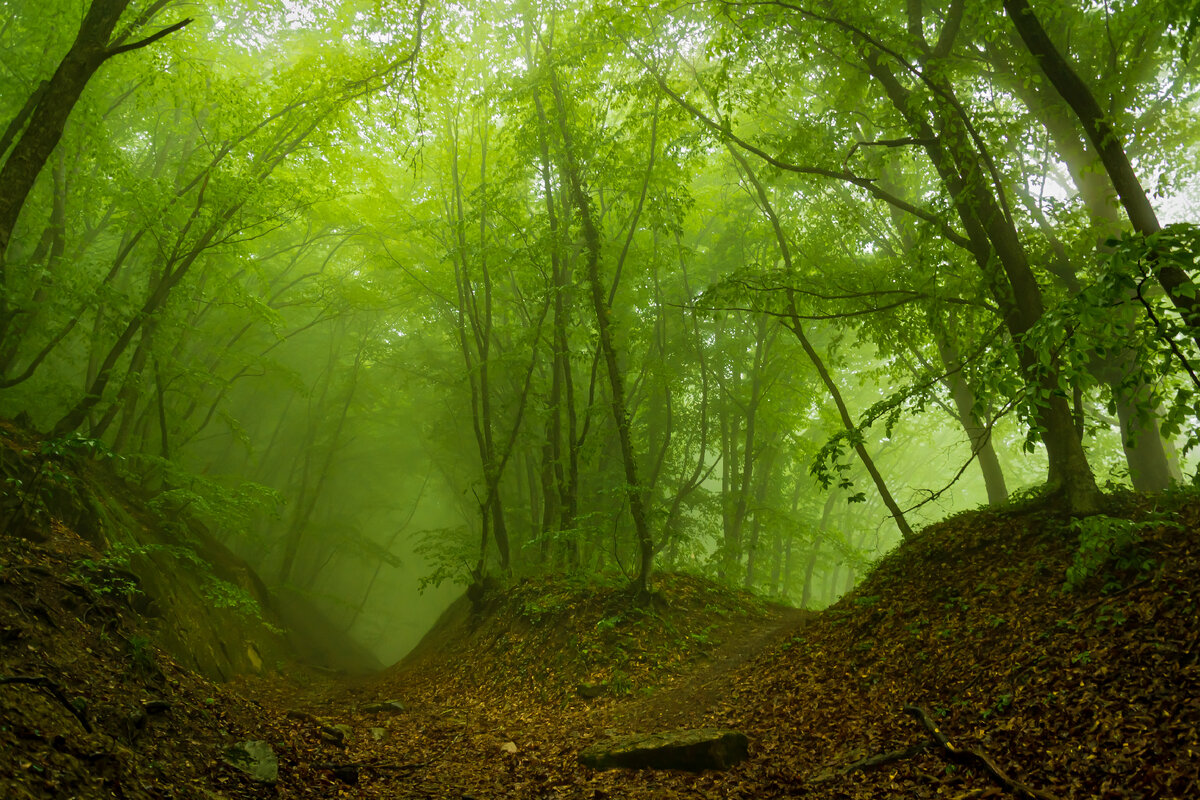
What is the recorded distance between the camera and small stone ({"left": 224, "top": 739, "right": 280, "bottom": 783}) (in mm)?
4195

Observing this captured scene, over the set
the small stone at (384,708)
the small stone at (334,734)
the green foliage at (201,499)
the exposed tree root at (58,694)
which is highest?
the green foliage at (201,499)

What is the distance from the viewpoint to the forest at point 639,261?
17.2ft

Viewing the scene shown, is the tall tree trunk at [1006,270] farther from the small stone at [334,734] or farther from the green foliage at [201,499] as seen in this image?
the green foliage at [201,499]

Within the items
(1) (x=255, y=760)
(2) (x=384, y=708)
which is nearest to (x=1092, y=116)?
(1) (x=255, y=760)

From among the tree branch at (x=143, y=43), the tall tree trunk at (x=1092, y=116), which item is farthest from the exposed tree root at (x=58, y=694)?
the tall tree trunk at (x=1092, y=116)

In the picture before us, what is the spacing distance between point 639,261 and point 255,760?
1062 cm

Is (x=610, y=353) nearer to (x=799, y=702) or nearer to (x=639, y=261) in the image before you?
(x=639, y=261)

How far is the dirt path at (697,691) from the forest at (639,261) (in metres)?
0.19

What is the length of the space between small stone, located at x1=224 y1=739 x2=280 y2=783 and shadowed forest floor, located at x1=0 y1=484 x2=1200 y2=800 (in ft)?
0.27

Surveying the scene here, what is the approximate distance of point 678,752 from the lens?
17.9 ft

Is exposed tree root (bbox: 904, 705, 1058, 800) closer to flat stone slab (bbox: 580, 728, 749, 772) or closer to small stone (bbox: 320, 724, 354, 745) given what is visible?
flat stone slab (bbox: 580, 728, 749, 772)

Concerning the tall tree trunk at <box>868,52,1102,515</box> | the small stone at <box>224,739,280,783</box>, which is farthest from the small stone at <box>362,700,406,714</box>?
the tall tree trunk at <box>868,52,1102,515</box>

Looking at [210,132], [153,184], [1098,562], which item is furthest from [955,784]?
[210,132]

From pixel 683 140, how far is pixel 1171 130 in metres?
6.91
